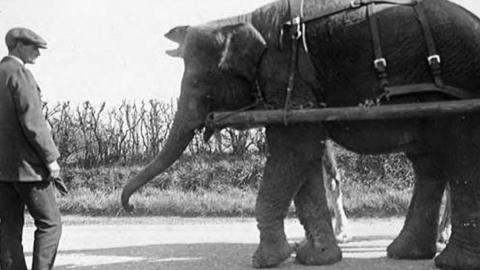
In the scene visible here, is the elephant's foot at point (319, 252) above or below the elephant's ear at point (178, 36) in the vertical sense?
below

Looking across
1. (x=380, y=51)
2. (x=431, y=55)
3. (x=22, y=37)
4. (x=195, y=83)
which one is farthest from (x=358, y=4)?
(x=22, y=37)

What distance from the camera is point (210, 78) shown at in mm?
7969

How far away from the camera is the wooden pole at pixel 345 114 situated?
7.02 meters

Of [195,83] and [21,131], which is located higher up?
[195,83]

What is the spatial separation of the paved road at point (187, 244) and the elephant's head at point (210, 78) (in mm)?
938

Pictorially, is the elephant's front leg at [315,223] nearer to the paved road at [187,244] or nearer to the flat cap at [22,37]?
the paved road at [187,244]

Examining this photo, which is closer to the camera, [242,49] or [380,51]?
[380,51]

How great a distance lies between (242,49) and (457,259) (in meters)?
2.66

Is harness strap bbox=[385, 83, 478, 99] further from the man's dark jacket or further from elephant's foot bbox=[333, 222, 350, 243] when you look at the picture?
the man's dark jacket

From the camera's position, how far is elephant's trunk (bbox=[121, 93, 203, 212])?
26.3 feet

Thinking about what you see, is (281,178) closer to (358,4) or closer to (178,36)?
(358,4)

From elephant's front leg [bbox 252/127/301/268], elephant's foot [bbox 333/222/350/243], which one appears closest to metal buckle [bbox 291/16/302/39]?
elephant's front leg [bbox 252/127/301/268]

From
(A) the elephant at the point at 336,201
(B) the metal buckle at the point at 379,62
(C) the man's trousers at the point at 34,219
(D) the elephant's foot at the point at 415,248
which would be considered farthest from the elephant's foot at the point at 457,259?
(C) the man's trousers at the point at 34,219

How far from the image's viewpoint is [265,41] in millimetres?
7809
